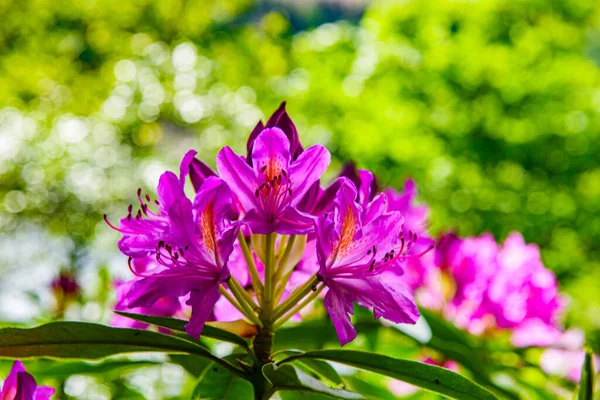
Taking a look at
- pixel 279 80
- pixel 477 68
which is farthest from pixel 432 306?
pixel 279 80

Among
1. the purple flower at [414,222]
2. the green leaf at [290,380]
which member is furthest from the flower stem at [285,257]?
the purple flower at [414,222]

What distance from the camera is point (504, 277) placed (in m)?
1.30

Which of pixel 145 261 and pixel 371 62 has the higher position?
pixel 371 62

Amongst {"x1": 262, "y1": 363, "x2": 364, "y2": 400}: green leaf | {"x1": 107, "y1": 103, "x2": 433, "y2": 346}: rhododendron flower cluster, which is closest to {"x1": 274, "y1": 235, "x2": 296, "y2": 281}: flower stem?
{"x1": 107, "y1": 103, "x2": 433, "y2": 346}: rhododendron flower cluster

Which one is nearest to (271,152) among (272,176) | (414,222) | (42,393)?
(272,176)

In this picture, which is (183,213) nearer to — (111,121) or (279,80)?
(111,121)

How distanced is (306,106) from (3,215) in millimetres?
3822

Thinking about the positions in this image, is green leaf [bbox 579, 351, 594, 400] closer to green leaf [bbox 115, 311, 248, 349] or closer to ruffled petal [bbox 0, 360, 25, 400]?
green leaf [bbox 115, 311, 248, 349]

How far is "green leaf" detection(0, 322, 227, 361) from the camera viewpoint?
437 millimetres

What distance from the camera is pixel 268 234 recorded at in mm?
527

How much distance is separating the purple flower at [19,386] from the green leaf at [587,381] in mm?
408

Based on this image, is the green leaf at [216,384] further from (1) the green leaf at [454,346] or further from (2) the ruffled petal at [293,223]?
(1) the green leaf at [454,346]

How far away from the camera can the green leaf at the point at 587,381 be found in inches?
20.8

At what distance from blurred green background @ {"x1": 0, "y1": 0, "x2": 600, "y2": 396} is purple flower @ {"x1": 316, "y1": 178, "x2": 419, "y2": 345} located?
6371 millimetres
